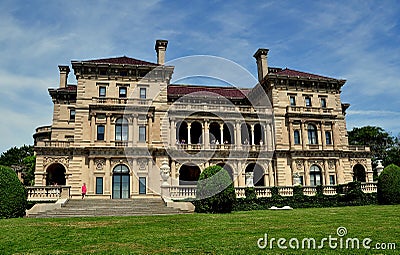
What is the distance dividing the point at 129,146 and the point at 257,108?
49.9 feet

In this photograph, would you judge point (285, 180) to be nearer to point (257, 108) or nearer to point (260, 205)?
point (257, 108)

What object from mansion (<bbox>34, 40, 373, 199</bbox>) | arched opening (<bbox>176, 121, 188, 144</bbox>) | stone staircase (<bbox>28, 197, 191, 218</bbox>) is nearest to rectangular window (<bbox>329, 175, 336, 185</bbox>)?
mansion (<bbox>34, 40, 373, 199</bbox>)

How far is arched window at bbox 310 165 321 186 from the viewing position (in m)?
39.4

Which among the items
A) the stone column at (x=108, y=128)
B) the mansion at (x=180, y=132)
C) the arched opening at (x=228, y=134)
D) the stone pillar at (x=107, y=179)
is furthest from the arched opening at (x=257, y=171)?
the stone column at (x=108, y=128)

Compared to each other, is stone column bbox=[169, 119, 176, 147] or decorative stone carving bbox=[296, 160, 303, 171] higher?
stone column bbox=[169, 119, 176, 147]

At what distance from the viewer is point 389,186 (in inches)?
965

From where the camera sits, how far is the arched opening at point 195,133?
4031cm

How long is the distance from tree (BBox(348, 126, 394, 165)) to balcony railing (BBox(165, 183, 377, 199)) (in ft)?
115

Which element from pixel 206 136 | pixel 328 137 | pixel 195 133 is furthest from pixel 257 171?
pixel 328 137

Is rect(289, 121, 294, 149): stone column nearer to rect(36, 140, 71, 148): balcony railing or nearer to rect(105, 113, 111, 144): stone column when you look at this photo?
rect(105, 113, 111, 144): stone column

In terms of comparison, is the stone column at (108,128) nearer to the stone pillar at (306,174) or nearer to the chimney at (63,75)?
the chimney at (63,75)

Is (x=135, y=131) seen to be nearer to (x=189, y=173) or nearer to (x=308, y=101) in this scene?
(x=189, y=173)

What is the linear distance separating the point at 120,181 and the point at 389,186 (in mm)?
23520

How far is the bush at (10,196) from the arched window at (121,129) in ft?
56.0
